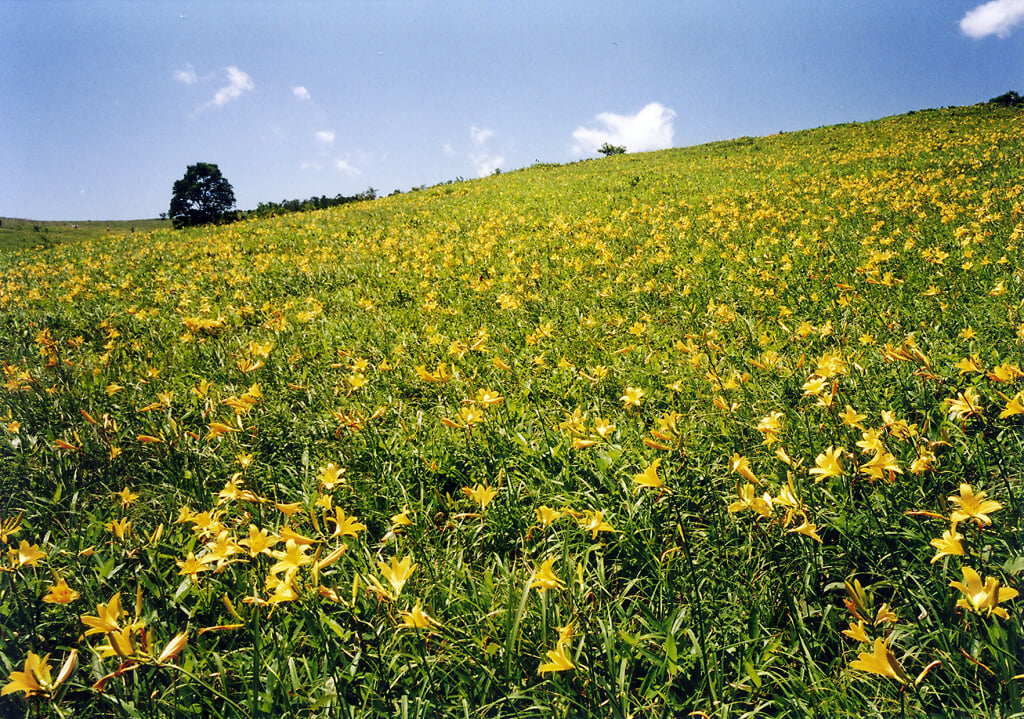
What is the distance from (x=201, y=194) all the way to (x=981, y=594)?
5781 cm

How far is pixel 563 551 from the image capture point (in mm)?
1640

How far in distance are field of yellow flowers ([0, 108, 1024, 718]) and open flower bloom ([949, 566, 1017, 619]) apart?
2 centimetres

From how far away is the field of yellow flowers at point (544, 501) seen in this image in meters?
1.30

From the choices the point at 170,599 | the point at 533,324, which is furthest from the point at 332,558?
the point at 533,324

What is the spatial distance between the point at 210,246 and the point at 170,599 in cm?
925

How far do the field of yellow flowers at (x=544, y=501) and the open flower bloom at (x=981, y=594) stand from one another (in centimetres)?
2

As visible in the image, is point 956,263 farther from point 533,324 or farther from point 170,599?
point 170,599

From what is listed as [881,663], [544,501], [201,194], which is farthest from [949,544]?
[201,194]

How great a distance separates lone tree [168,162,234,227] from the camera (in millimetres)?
44000

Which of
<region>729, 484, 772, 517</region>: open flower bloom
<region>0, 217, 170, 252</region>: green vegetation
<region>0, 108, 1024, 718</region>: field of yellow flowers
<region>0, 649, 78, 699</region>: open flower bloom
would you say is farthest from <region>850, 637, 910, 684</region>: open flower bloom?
<region>0, 217, 170, 252</region>: green vegetation

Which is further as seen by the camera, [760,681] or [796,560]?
[796,560]

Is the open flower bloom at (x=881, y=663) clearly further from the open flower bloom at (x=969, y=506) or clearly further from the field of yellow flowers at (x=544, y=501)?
the open flower bloom at (x=969, y=506)

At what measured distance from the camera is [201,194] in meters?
45.5

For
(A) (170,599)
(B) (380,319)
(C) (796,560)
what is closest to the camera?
(C) (796,560)
